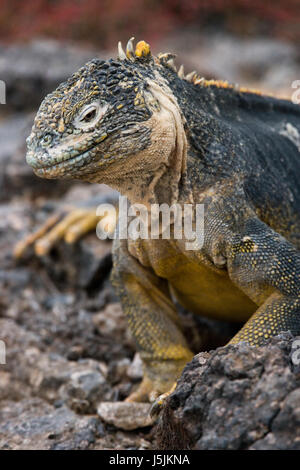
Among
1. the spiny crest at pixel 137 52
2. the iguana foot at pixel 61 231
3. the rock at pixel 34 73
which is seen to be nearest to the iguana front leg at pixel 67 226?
the iguana foot at pixel 61 231

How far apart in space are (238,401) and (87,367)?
7.98 ft

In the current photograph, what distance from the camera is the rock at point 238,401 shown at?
2.45 metres

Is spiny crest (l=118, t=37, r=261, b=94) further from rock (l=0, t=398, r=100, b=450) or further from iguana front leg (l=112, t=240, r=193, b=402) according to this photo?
rock (l=0, t=398, r=100, b=450)

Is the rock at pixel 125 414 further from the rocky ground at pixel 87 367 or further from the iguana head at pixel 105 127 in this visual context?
the iguana head at pixel 105 127

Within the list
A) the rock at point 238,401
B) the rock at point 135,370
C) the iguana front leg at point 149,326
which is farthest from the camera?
the rock at point 135,370

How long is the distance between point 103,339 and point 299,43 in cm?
1335

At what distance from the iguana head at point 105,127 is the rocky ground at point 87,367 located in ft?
3.77

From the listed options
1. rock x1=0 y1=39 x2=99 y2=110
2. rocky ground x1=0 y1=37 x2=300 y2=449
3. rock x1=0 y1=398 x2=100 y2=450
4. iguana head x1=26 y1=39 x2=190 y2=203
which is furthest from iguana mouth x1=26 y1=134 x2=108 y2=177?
rock x1=0 y1=39 x2=99 y2=110

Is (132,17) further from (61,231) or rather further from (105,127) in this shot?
(105,127)

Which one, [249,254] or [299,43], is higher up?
[299,43]

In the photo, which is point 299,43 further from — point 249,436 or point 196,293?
point 249,436

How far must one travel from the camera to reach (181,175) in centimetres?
375

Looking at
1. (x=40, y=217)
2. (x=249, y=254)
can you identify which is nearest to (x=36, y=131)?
(x=249, y=254)

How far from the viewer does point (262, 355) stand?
9.04 feet
